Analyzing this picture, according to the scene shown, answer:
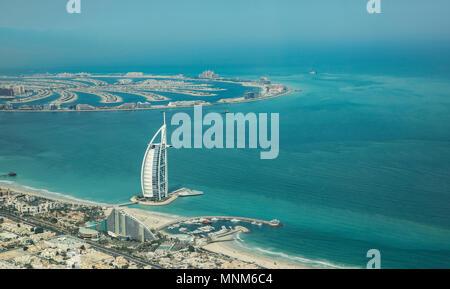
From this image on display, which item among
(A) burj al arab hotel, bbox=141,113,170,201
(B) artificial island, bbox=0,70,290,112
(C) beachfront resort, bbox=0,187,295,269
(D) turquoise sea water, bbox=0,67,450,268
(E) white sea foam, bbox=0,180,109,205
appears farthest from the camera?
(B) artificial island, bbox=0,70,290,112

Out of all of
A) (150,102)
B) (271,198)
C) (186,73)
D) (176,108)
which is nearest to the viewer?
(271,198)

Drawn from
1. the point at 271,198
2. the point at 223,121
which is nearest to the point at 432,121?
the point at 223,121

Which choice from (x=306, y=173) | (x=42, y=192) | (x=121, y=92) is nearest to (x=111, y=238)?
(x=42, y=192)

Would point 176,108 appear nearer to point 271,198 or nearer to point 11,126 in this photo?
point 11,126

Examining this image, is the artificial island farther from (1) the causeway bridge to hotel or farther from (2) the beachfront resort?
(1) the causeway bridge to hotel

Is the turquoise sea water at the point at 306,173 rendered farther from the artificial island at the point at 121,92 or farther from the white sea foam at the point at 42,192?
the artificial island at the point at 121,92

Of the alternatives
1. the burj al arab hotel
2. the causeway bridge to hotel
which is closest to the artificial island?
the burj al arab hotel

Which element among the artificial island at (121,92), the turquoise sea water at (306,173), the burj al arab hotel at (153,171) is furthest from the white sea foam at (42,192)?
the artificial island at (121,92)

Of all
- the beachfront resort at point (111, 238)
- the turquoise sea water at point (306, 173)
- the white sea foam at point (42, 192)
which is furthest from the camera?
the white sea foam at point (42, 192)
